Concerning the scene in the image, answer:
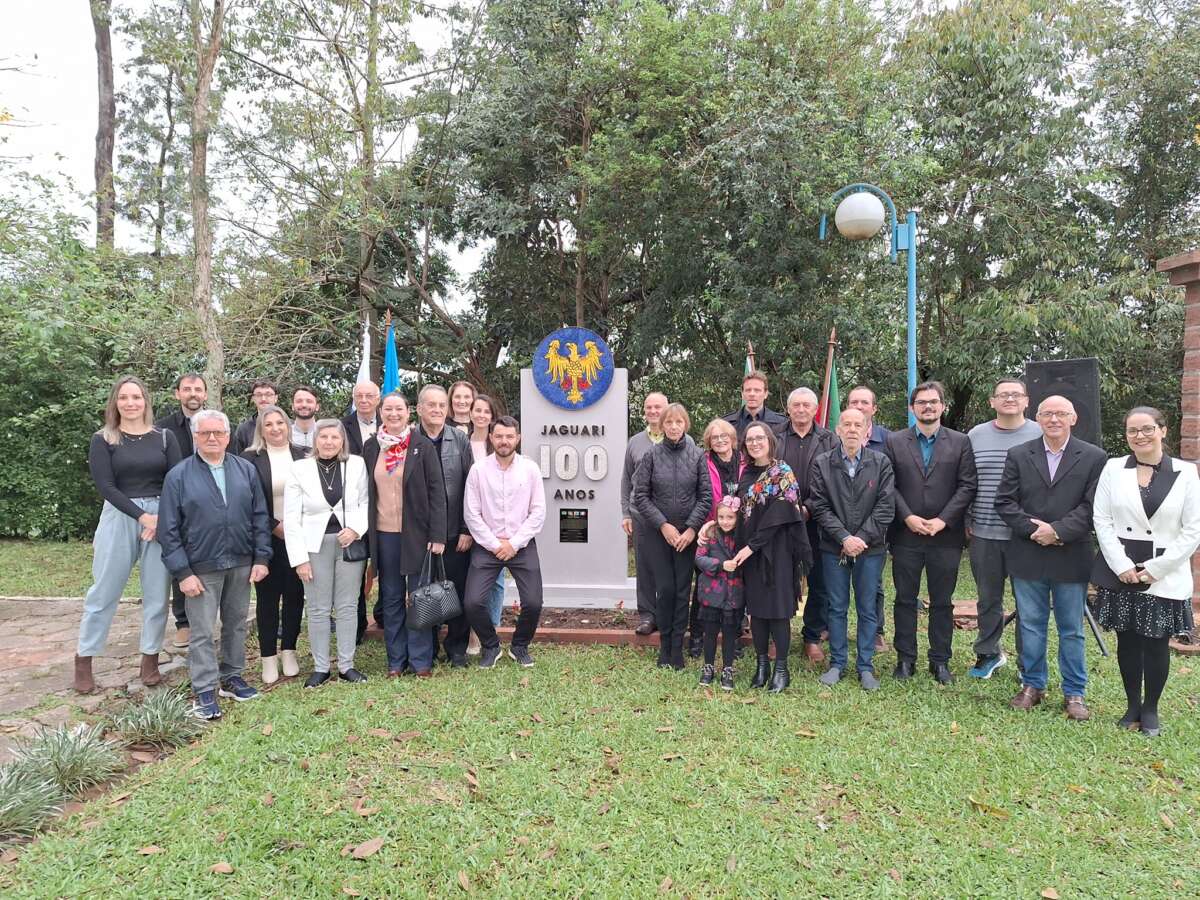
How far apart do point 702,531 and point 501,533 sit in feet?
4.48

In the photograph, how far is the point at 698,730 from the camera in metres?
A: 3.92

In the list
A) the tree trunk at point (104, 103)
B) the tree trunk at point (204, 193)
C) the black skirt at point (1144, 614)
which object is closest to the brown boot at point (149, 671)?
the tree trunk at point (204, 193)

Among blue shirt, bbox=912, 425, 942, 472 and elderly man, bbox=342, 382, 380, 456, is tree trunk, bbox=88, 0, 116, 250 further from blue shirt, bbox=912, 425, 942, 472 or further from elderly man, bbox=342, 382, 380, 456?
blue shirt, bbox=912, 425, 942, 472

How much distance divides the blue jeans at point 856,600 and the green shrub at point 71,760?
Result: 4016mm

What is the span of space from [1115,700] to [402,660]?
446cm

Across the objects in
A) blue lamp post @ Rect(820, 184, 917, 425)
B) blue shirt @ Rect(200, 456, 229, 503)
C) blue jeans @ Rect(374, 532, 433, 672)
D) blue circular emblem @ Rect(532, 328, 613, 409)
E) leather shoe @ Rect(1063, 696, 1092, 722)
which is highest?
blue lamp post @ Rect(820, 184, 917, 425)

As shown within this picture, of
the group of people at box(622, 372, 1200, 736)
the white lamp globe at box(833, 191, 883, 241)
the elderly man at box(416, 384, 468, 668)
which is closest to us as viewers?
the group of people at box(622, 372, 1200, 736)

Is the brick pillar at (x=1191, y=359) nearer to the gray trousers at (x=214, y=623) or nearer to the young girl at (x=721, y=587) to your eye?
the young girl at (x=721, y=587)

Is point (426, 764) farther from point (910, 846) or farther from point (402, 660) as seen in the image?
point (910, 846)

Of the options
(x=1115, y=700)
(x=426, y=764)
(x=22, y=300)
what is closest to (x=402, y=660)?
(x=426, y=764)

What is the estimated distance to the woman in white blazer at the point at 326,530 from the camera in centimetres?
443

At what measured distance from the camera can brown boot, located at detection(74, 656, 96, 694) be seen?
450 cm

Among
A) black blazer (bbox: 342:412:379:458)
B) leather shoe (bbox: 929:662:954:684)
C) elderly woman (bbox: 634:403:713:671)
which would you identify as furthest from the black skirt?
black blazer (bbox: 342:412:379:458)

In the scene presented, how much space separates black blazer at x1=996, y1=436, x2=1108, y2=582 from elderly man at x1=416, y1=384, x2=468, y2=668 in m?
3.26
